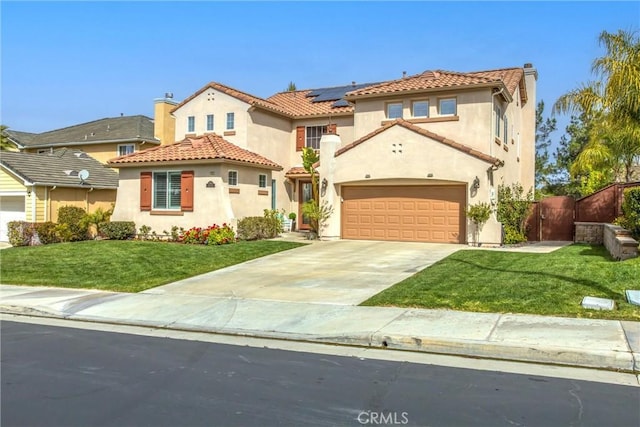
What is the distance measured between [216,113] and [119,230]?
724 cm

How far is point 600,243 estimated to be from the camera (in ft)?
60.0

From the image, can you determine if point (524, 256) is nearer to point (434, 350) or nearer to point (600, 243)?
point (600, 243)

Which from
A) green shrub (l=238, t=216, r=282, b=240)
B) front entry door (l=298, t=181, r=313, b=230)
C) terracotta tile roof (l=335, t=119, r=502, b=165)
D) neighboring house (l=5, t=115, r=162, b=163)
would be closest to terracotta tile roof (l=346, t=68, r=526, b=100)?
terracotta tile roof (l=335, t=119, r=502, b=165)

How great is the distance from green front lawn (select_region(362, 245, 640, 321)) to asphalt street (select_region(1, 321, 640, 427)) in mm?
3201

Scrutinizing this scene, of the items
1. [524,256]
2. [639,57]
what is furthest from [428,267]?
[639,57]

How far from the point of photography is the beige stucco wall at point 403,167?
18.8 meters

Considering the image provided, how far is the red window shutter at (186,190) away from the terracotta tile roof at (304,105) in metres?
6.94

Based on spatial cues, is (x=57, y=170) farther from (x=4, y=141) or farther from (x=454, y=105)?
(x=454, y=105)

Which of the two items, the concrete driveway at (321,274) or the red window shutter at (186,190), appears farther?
the red window shutter at (186,190)

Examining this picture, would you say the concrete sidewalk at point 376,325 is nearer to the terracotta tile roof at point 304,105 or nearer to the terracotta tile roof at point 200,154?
the terracotta tile roof at point 200,154

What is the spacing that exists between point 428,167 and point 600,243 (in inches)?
252

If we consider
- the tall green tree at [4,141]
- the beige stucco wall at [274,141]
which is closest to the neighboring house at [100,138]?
the tall green tree at [4,141]

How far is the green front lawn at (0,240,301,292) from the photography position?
1403 centimetres

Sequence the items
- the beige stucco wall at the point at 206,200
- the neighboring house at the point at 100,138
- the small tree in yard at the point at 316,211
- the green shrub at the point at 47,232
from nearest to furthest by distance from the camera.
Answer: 1. the beige stucco wall at the point at 206,200
2. the small tree in yard at the point at 316,211
3. the green shrub at the point at 47,232
4. the neighboring house at the point at 100,138
